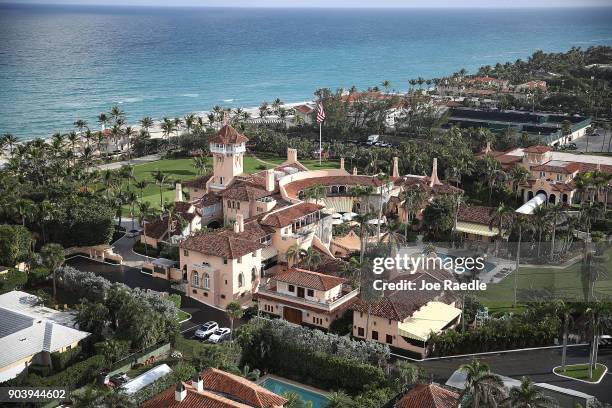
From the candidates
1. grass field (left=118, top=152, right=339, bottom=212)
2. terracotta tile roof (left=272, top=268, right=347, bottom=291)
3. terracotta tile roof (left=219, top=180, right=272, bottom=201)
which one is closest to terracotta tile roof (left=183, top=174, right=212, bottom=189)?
terracotta tile roof (left=219, top=180, right=272, bottom=201)

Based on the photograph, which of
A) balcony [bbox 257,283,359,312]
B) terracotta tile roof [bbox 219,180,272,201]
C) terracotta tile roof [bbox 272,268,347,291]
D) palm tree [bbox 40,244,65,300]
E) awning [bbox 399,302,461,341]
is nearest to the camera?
awning [bbox 399,302,461,341]

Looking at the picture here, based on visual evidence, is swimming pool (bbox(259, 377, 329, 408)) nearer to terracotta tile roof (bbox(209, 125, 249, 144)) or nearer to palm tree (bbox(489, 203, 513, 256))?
palm tree (bbox(489, 203, 513, 256))

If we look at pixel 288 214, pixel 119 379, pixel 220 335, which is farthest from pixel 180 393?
pixel 288 214

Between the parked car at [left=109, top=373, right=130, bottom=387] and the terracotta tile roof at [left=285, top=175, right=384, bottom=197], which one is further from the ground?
the terracotta tile roof at [left=285, top=175, right=384, bottom=197]

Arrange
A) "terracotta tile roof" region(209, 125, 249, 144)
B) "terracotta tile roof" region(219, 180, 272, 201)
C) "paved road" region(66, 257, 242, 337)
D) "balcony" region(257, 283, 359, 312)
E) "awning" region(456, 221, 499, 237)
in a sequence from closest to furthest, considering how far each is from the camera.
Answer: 1. "balcony" region(257, 283, 359, 312)
2. "paved road" region(66, 257, 242, 337)
3. "awning" region(456, 221, 499, 237)
4. "terracotta tile roof" region(219, 180, 272, 201)
5. "terracotta tile roof" region(209, 125, 249, 144)

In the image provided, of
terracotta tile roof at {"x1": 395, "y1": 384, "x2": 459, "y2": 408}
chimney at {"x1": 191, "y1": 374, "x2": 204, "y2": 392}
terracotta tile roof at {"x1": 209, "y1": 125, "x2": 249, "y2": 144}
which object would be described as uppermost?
terracotta tile roof at {"x1": 209, "y1": 125, "x2": 249, "y2": 144}

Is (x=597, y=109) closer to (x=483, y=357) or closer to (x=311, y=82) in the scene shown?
(x=483, y=357)
